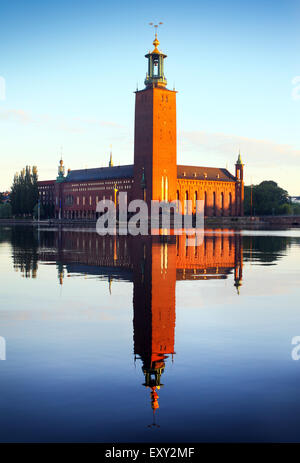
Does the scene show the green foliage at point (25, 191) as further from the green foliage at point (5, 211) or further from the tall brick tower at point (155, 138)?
the tall brick tower at point (155, 138)

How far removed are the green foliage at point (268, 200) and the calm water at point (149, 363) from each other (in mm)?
127828

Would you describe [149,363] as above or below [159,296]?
below

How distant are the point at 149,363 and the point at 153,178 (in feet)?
355

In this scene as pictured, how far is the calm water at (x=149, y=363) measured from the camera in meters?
5.39

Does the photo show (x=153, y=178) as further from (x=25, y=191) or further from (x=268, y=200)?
(x=268, y=200)

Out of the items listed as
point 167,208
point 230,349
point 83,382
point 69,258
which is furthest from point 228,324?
point 167,208

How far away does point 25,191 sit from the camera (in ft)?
442

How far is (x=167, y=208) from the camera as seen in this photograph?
11512 centimetres

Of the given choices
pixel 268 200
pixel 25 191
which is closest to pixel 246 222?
pixel 268 200

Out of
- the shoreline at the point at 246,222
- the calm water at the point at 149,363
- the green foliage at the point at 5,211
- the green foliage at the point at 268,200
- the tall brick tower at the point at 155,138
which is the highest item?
the tall brick tower at the point at 155,138

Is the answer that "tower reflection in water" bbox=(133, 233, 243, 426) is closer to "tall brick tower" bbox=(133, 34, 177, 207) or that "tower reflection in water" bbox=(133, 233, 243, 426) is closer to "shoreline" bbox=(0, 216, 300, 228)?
"shoreline" bbox=(0, 216, 300, 228)

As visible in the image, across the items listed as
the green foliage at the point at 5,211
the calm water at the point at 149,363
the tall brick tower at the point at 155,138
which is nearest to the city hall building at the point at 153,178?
the tall brick tower at the point at 155,138

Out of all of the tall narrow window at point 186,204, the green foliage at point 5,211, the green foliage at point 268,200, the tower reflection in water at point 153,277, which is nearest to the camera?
the tower reflection in water at point 153,277

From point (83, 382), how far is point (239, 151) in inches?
5574
